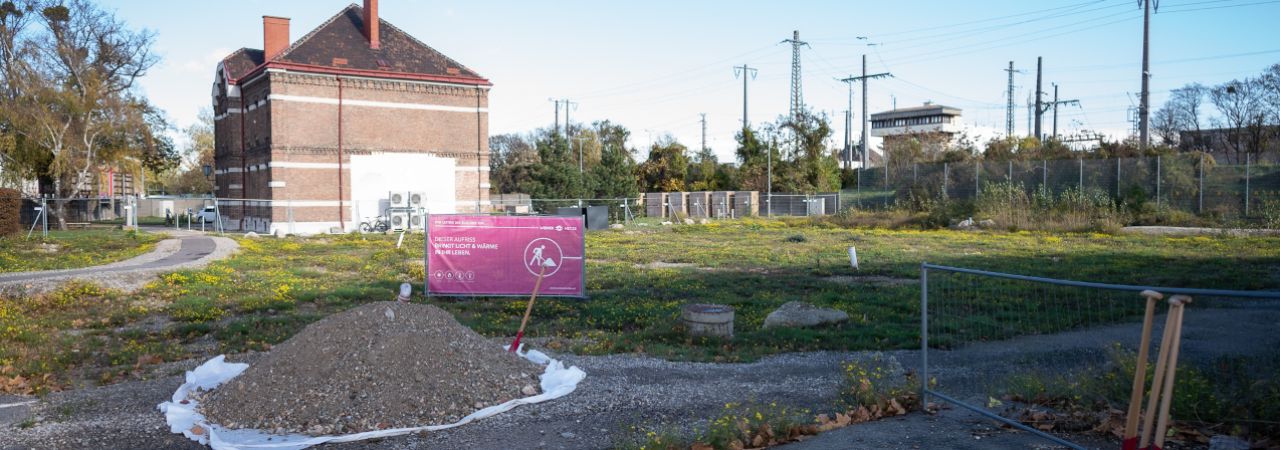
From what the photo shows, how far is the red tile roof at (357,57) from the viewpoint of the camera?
131ft

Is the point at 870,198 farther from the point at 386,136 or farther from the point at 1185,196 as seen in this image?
the point at 386,136

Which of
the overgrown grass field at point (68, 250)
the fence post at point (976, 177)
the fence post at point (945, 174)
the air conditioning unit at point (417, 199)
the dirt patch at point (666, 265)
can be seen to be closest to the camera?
the overgrown grass field at point (68, 250)

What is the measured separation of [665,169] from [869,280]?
203 ft

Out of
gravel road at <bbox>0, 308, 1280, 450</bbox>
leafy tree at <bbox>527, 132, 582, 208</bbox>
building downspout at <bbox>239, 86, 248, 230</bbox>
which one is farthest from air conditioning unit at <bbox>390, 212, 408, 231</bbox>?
gravel road at <bbox>0, 308, 1280, 450</bbox>

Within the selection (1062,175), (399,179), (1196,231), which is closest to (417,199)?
(399,179)

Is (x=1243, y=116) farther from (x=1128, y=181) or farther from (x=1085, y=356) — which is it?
(x=1085, y=356)

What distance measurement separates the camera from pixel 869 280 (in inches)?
701

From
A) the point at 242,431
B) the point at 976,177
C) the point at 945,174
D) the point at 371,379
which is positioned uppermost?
the point at 945,174

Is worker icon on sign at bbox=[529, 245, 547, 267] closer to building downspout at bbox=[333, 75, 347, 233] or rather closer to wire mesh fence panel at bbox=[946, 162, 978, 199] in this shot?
building downspout at bbox=[333, 75, 347, 233]

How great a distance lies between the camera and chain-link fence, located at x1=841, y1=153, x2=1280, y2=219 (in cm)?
3484

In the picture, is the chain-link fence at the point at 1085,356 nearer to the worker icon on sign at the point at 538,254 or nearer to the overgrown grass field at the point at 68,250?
the worker icon on sign at the point at 538,254

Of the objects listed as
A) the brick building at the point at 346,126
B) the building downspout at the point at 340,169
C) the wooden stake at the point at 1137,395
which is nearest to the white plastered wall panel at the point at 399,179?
the brick building at the point at 346,126

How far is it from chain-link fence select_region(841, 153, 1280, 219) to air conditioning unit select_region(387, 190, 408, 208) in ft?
79.8

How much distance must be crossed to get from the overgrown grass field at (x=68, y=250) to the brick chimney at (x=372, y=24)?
557 inches
